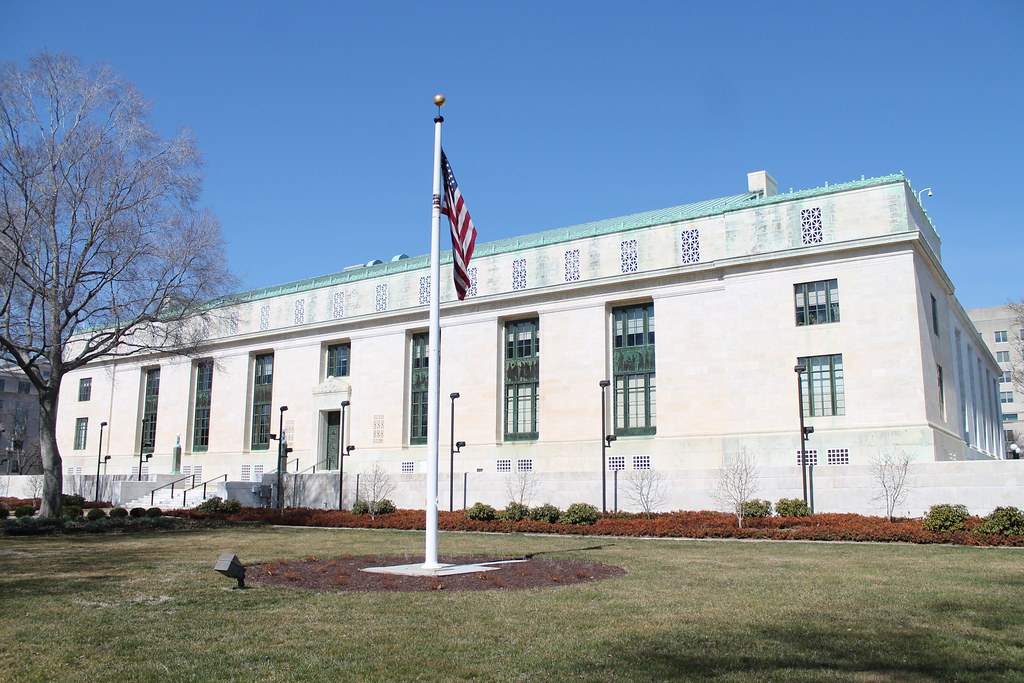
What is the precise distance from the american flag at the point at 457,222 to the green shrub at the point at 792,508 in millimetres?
19219

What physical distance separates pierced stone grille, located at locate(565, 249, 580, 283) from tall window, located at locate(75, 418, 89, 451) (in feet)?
150

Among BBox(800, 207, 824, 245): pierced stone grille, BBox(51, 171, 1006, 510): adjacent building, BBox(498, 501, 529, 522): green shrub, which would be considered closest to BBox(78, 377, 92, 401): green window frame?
BBox(51, 171, 1006, 510): adjacent building

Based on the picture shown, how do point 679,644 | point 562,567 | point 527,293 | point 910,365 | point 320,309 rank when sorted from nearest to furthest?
1. point 679,644
2. point 562,567
3. point 910,365
4. point 527,293
5. point 320,309

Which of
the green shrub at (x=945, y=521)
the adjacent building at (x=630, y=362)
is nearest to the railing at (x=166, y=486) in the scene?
the adjacent building at (x=630, y=362)

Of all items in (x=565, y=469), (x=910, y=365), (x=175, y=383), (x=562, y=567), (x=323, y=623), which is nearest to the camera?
(x=323, y=623)

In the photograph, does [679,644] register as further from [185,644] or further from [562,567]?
[562,567]

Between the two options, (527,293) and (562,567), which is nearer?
(562,567)

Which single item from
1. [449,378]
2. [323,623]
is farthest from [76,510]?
[323,623]

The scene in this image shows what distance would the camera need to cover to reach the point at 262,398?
2283 inches

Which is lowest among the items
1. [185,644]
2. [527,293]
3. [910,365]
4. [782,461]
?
[185,644]

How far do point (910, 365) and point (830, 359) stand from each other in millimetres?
3371

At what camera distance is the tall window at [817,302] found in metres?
38.1

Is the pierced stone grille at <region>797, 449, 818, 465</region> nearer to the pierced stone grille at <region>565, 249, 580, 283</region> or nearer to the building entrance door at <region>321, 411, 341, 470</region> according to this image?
the pierced stone grille at <region>565, 249, 580, 283</region>

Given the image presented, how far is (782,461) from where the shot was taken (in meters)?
37.1
